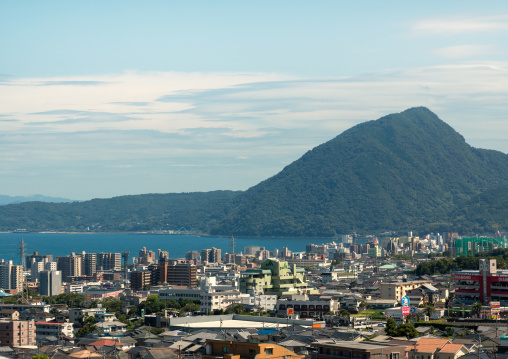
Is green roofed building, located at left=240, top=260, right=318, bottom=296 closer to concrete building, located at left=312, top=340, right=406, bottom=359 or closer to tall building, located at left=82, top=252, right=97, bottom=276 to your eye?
concrete building, located at left=312, top=340, right=406, bottom=359

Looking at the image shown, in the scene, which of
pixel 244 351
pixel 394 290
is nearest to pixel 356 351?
pixel 244 351

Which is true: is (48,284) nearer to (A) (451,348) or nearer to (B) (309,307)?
(B) (309,307)

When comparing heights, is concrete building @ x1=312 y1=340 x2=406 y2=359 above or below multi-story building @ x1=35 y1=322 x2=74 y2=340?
above

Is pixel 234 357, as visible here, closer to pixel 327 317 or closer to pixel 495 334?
pixel 495 334

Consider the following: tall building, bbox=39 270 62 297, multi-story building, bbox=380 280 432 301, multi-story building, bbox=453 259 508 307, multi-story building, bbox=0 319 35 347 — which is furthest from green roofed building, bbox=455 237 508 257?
multi-story building, bbox=0 319 35 347

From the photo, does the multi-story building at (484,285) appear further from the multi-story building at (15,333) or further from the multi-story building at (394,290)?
the multi-story building at (15,333)

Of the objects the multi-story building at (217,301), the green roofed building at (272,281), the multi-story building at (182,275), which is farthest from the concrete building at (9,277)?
the multi-story building at (217,301)
